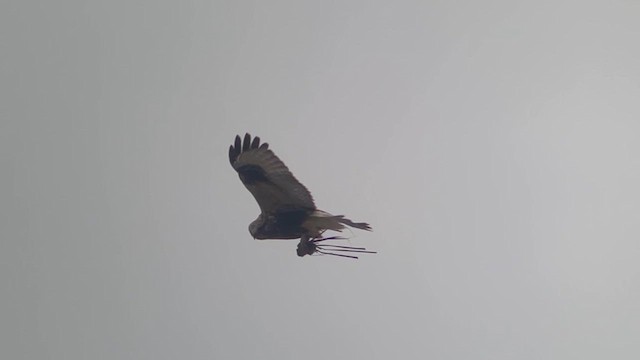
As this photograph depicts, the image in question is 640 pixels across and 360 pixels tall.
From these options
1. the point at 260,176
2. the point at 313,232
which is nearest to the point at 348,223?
the point at 313,232

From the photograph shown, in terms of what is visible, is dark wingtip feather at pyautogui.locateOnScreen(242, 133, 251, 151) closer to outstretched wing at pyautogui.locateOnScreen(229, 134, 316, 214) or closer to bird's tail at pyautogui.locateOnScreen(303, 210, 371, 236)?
outstretched wing at pyautogui.locateOnScreen(229, 134, 316, 214)

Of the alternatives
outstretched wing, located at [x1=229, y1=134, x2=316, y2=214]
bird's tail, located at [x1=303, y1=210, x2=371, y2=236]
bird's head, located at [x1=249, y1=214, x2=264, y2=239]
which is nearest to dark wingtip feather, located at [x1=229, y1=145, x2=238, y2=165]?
outstretched wing, located at [x1=229, y1=134, x2=316, y2=214]

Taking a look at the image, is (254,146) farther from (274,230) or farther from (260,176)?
(274,230)

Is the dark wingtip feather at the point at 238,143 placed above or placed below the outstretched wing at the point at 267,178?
above

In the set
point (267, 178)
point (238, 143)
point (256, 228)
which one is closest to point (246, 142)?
point (238, 143)

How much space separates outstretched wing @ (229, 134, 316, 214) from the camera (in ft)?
24.8

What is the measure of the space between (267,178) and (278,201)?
347 millimetres

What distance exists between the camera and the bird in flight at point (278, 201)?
7426mm

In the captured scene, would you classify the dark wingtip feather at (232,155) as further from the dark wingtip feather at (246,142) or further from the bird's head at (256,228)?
the bird's head at (256,228)

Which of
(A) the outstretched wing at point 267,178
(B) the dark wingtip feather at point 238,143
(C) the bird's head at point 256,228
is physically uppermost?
(B) the dark wingtip feather at point 238,143

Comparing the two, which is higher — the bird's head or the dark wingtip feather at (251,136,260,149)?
the dark wingtip feather at (251,136,260,149)

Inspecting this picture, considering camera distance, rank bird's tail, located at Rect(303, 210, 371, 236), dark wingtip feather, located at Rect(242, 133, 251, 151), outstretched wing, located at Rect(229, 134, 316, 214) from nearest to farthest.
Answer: bird's tail, located at Rect(303, 210, 371, 236) → outstretched wing, located at Rect(229, 134, 316, 214) → dark wingtip feather, located at Rect(242, 133, 251, 151)

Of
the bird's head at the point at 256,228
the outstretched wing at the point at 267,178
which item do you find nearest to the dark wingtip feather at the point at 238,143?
the outstretched wing at the point at 267,178

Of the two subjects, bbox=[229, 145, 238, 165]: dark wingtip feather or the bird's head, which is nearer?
the bird's head
